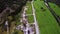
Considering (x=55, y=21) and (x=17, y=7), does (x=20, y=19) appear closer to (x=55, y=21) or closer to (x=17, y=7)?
(x=17, y=7)

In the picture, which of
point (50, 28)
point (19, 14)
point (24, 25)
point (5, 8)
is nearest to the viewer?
point (50, 28)

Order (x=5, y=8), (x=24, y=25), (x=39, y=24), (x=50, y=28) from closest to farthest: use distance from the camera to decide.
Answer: (x=50, y=28), (x=39, y=24), (x=24, y=25), (x=5, y=8)

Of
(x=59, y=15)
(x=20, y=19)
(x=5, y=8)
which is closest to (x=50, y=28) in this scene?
(x=59, y=15)

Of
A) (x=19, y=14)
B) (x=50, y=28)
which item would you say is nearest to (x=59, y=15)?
(x=50, y=28)

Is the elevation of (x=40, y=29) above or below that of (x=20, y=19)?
above

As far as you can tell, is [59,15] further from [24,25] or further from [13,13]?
[13,13]

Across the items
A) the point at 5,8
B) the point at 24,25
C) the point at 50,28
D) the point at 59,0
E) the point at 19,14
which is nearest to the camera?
the point at 50,28

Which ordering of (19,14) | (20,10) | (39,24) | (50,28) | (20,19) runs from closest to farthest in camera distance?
(50,28), (39,24), (20,19), (19,14), (20,10)

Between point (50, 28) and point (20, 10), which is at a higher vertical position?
point (50, 28)

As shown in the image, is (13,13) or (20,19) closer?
(20,19)
